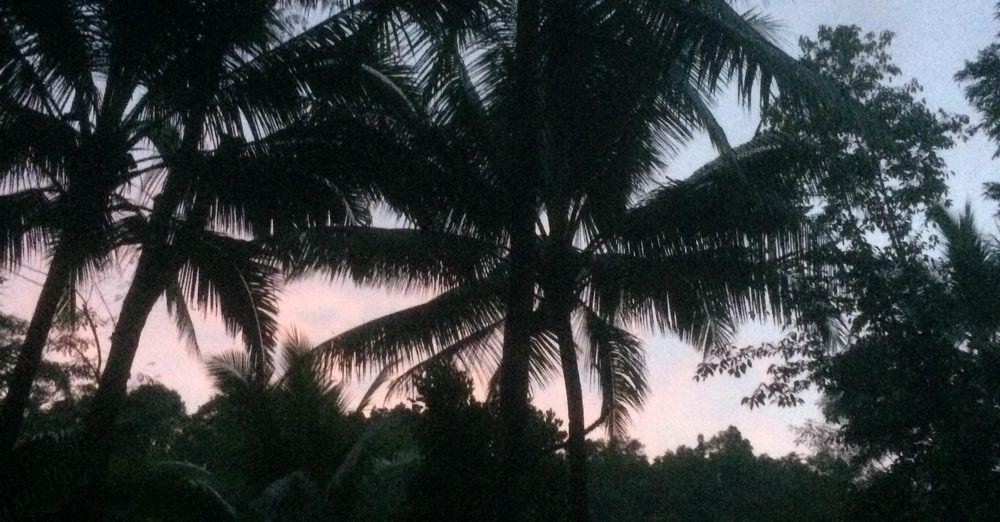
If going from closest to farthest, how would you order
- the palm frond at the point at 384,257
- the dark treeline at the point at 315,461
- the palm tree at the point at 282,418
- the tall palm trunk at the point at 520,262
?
the tall palm trunk at the point at 520,262
the dark treeline at the point at 315,461
the palm frond at the point at 384,257
the palm tree at the point at 282,418

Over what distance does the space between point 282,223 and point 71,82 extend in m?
1.88

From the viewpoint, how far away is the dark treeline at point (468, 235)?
502cm

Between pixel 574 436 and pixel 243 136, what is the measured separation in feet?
12.9

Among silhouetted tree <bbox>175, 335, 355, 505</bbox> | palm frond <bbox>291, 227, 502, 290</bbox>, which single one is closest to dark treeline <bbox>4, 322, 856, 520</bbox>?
silhouetted tree <bbox>175, 335, 355, 505</bbox>

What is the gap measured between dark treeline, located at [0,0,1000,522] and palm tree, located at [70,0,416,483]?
0.08 ft

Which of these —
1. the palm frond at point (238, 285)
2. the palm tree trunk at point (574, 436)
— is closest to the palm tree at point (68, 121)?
the palm frond at point (238, 285)

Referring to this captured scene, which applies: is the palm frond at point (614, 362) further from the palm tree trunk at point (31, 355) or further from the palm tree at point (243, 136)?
the palm tree trunk at point (31, 355)

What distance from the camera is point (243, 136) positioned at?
5383 millimetres

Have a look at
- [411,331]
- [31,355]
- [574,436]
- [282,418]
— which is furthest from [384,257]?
[31,355]

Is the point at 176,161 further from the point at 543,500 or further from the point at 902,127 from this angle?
the point at 902,127

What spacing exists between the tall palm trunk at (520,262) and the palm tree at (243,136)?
1.19m

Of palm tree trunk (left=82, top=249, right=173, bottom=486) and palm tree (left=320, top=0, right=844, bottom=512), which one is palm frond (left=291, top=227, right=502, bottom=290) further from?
palm tree trunk (left=82, top=249, right=173, bottom=486)

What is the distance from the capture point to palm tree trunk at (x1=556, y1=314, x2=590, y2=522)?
6359mm

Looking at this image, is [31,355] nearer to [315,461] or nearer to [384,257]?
[384,257]
